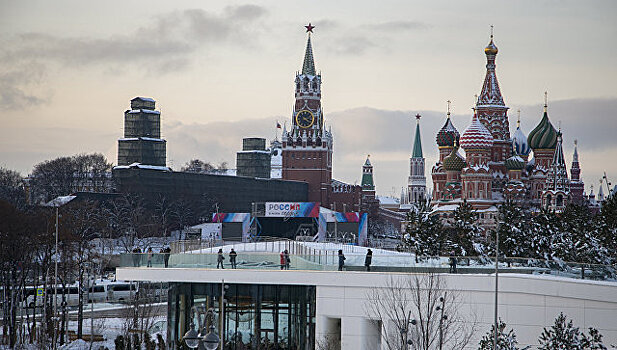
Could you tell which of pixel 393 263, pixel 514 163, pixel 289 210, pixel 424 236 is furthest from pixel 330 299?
pixel 514 163

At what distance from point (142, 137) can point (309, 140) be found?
110ft

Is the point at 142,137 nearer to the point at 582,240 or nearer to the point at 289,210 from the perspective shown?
the point at 289,210

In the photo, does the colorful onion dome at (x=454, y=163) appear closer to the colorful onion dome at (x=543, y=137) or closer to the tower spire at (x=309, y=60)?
the colorful onion dome at (x=543, y=137)

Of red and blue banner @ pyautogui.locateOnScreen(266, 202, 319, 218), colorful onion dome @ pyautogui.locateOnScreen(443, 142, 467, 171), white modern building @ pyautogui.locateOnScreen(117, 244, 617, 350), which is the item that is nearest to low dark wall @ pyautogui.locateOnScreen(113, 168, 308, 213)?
red and blue banner @ pyautogui.locateOnScreen(266, 202, 319, 218)

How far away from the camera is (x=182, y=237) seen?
148125 mm

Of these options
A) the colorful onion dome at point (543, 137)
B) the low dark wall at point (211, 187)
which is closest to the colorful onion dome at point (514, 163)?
the colorful onion dome at point (543, 137)

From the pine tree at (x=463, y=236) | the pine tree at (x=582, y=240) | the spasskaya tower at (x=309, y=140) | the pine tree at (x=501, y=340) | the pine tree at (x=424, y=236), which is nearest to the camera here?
the pine tree at (x=501, y=340)

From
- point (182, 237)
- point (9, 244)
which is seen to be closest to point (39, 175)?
point (182, 237)

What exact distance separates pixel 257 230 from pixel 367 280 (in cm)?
8629

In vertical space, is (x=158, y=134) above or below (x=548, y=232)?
above

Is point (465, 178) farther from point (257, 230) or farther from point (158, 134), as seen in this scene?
point (158, 134)

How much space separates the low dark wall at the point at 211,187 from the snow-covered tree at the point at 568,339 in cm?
11467

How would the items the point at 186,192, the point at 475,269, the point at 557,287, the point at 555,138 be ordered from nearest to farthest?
the point at 557,287 → the point at 475,269 → the point at 555,138 → the point at 186,192

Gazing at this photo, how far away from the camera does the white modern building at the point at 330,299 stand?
4072cm
